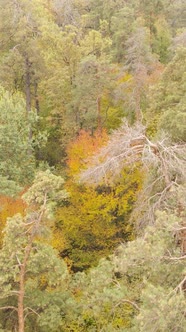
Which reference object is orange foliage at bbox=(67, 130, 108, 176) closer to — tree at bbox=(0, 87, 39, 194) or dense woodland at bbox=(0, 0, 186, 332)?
dense woodland at bbox=(0, 0, 186, 332)

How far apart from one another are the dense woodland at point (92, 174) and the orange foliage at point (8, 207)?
7 cm

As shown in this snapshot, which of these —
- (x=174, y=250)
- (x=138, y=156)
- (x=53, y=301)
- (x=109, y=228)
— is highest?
(x=138, y=156)

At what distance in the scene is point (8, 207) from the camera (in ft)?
63.6

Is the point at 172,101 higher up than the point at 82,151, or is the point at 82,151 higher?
the point at 172,101

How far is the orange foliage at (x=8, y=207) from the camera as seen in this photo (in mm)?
18766

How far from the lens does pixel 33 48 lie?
25.4 meters

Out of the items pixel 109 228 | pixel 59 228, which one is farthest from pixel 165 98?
pixel 59 228

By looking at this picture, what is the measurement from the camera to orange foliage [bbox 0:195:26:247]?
739 inches

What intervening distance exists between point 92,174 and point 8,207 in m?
8.35

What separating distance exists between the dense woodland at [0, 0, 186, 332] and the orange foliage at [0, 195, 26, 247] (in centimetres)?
7

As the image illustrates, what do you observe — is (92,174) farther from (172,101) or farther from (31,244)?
(172,101)

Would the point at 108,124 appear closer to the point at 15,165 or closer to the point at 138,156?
the point at 15,165

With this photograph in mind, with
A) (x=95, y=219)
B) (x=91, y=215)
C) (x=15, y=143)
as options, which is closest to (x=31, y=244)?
(x=91, y=215)

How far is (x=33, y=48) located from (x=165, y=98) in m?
10.3
